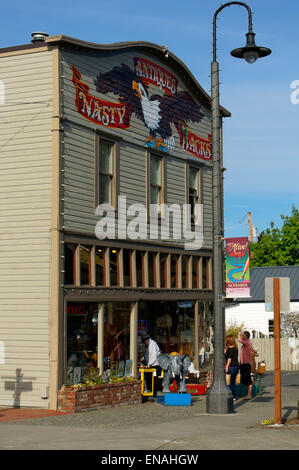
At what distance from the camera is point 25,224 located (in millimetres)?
18266

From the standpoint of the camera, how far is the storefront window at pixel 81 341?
1808 cm

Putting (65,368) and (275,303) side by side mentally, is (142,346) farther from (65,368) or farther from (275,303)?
(275,303)

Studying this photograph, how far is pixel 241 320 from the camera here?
4812 cm

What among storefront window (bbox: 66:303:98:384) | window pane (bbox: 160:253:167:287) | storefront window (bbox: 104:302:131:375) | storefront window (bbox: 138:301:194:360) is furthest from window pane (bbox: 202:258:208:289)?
storefront window (bbox: 66:303:98:384)

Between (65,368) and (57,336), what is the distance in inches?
31.8

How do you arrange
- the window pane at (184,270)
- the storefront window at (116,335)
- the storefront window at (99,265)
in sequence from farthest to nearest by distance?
1. the window pane at (184,270)
2. the storefront window at (116,335)
3. the storefront window at (99,265)

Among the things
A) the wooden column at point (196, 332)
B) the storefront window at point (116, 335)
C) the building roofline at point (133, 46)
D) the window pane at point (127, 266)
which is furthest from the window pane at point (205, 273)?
the building roofline at point (133, 46)

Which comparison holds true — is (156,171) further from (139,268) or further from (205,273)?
(205,273)

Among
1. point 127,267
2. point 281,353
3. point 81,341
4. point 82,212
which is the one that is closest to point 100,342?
point 81,341

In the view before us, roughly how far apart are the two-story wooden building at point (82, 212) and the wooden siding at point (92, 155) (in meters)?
0.04

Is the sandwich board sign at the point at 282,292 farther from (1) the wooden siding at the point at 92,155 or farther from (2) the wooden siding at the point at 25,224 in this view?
(1) the wooden siding at the point at 92,155

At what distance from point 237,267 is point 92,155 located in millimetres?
10819

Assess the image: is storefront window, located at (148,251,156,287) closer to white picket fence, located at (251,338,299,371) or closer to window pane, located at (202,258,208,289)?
A: window pane, located at (202,258,208,289)
